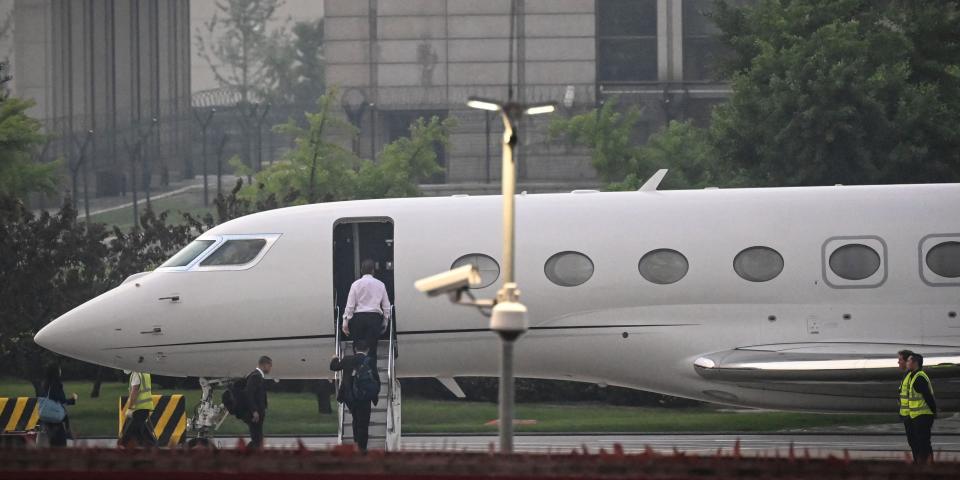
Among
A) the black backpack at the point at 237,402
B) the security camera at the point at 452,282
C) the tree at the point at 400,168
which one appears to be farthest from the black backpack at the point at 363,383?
the tree at the point at 400,168

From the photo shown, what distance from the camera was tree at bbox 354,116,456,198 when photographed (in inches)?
2035

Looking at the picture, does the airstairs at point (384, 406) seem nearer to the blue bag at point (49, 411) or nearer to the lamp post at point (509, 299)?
the blue bag at point (49, 411)

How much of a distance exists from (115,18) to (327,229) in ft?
299

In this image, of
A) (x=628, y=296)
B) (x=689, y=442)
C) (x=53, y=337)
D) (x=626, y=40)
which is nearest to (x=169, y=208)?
(x=626, y=40)

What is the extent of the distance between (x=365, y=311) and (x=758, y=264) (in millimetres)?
5747

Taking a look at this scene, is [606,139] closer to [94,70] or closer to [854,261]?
[854,261]

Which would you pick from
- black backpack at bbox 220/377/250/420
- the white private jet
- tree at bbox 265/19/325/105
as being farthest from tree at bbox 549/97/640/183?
tree at bbox 265/19/325/105

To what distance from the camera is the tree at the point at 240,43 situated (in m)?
163

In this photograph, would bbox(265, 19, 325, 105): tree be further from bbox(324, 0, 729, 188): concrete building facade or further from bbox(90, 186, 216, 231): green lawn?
bbox(324, 0, 729, 188): concrete building facade

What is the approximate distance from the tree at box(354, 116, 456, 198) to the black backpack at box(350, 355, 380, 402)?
27316mm

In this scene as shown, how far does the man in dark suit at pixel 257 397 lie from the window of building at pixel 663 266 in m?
5.76

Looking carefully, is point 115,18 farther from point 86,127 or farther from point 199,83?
point 199,83

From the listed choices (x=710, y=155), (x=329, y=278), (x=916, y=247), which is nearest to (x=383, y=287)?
(x=329, y=278)

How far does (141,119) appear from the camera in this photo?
112m
